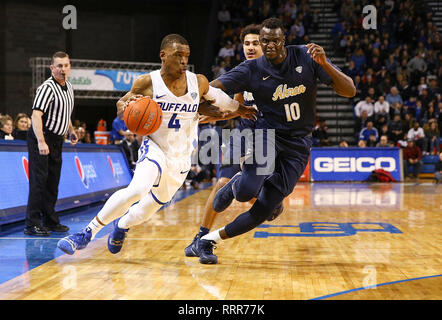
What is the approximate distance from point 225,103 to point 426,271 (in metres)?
Answer: 2.16

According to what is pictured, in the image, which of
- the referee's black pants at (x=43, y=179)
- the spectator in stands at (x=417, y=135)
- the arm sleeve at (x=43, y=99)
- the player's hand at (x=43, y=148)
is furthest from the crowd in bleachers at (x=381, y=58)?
the player's hand at (x=43, y=148)

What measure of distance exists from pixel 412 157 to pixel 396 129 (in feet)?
3.65

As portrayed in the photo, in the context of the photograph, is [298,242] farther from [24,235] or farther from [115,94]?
[115,94]

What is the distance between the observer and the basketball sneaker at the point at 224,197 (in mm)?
4949

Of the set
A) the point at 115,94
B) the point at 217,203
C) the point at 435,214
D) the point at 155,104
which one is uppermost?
the point at 115,94

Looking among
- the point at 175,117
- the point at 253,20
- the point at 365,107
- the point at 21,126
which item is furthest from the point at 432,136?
the point at 175,117

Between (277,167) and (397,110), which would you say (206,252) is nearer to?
(277,167)

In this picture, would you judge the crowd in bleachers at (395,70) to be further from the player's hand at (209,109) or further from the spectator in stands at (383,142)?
the player's hand at (209,109)

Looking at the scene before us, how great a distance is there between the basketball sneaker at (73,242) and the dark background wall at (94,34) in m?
16.6

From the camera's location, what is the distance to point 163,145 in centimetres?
456

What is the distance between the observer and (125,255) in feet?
16.7
